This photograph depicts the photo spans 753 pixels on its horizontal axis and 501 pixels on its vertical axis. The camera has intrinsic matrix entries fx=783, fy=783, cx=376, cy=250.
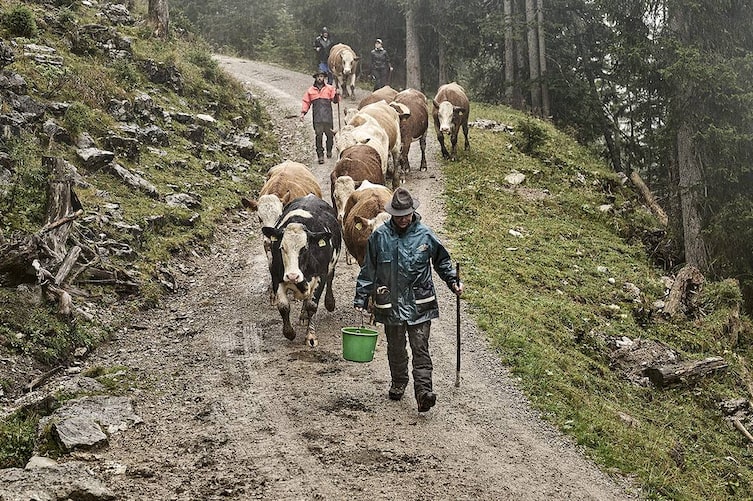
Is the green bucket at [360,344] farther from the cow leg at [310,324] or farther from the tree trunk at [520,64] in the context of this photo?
the tree trunk at [520,64]

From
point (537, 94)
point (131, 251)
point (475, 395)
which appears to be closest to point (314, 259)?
point (475, 395)

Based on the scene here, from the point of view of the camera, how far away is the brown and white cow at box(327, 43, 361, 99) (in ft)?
94.3

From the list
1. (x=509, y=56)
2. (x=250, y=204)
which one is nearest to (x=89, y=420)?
(x=250, y=204)

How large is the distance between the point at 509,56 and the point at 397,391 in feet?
80.6

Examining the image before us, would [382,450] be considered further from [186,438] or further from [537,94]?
[537,94]

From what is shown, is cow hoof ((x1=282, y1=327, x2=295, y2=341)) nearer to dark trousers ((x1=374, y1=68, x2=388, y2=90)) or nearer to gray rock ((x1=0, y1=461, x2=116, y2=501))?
gray rock ((x1=0, y1=461, x2=116, y2=501))

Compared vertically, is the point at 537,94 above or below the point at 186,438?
above

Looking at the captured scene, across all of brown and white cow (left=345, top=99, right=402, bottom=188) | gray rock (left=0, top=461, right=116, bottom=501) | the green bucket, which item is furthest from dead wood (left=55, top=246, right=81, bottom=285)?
brown and white cow (left=345, top=99, right=402, bottom=188)

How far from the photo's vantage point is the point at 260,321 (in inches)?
427

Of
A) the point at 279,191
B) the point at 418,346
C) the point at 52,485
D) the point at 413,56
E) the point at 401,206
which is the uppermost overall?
the point at 413,56

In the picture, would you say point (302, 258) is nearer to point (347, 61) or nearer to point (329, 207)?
point (329, 207)

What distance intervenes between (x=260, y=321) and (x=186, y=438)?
141 inches

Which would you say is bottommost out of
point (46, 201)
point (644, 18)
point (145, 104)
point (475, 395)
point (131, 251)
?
Answer: point (475, 395)

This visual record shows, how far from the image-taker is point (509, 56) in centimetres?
3050
